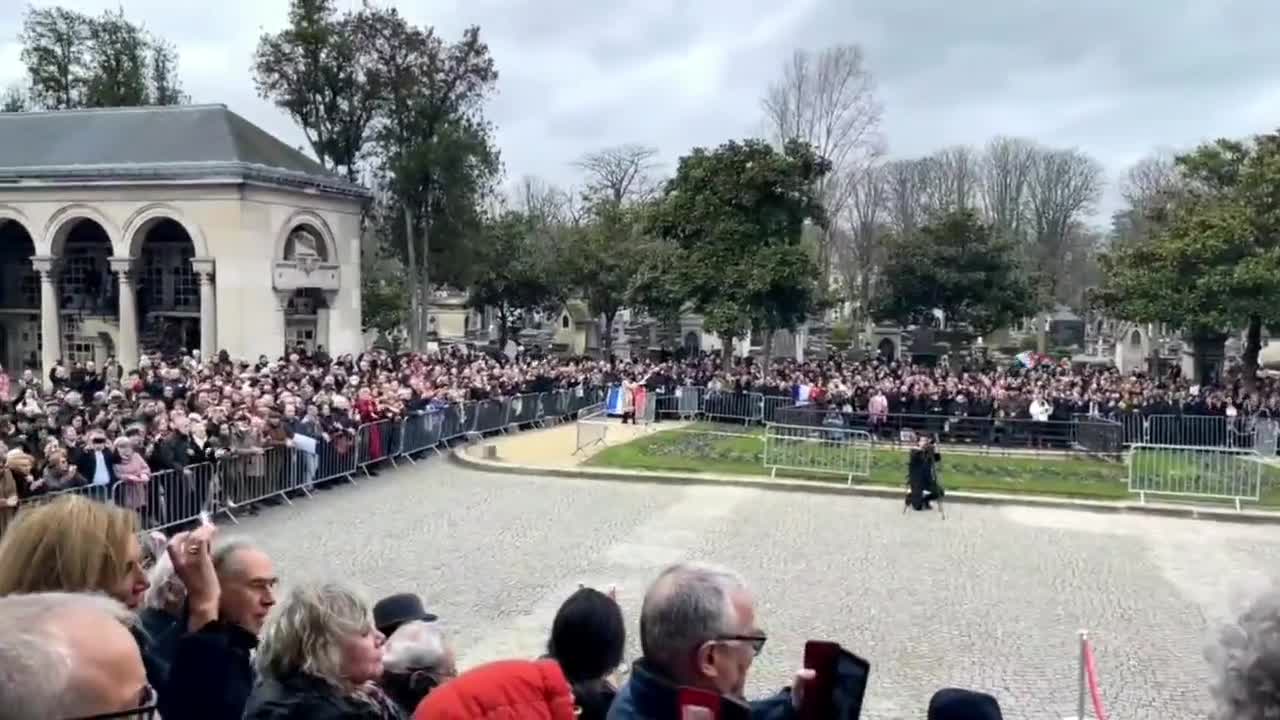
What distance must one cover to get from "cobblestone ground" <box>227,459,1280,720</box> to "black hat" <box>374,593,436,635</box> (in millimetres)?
3935

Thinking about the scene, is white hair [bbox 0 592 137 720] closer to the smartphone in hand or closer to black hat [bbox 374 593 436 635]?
the smartphone in hand

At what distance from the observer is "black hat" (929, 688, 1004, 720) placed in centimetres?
326

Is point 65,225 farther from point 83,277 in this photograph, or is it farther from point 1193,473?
point 1193,473

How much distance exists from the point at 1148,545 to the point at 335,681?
14915mm

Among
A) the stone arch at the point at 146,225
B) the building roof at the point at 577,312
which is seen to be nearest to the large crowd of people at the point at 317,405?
the stone arch at the point at 146,225

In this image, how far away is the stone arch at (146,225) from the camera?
1419 inches

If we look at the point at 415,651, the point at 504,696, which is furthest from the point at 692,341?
the point at 504,696

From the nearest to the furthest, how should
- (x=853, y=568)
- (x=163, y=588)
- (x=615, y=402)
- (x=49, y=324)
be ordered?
(x=163, y=588) < (x=853, y=568) < (x=615, y=402) < (x=49, y=324)

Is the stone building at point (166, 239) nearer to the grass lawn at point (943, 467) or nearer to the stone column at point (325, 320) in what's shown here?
the stone column at point (325, 320)

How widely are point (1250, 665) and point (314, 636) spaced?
2.75 m

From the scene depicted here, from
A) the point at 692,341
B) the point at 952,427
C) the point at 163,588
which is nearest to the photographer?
the point at 163,588

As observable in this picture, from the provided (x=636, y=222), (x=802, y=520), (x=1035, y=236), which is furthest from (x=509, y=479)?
(x=1035, y=236)

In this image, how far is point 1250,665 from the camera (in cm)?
230

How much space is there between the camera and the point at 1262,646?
90.6 inches
